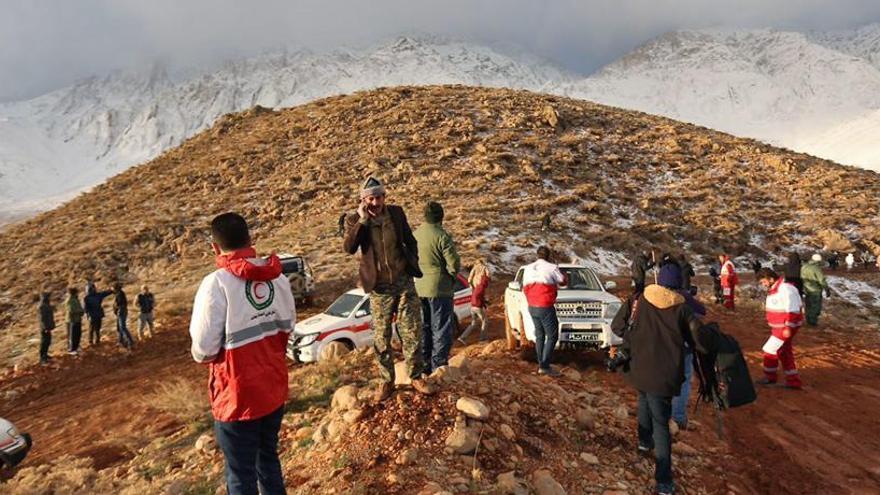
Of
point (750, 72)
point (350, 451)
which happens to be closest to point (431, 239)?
point (350, 451)

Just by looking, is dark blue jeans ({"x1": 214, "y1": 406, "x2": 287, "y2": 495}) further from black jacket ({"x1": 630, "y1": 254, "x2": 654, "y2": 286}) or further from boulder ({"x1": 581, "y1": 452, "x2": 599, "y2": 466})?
black jacket ({"x1": 630, "y1": 254, "x2": 654, "y2": 286})

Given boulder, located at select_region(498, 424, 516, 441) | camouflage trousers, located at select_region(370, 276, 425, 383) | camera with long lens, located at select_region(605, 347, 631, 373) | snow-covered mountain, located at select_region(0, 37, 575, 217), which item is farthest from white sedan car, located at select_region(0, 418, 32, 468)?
snow-covered mountain, located at select_region(0, 37, 575, 217)

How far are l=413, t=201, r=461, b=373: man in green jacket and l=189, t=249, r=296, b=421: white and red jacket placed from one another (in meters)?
2.68

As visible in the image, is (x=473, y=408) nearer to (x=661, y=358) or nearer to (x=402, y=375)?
(x=402, y=375)

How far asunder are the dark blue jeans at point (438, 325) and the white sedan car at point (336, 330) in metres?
3.23

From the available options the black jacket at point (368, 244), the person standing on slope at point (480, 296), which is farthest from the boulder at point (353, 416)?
the person standing on slope at point (480, 296)

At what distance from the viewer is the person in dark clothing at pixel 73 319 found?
13.1m

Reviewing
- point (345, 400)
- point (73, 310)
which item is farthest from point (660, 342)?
point (73, 310)

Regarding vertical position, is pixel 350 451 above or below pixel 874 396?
above

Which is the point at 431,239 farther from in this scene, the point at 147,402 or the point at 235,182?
the point at 235,182

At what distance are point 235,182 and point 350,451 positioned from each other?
33200 mm

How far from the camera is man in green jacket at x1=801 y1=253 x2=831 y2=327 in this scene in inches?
480

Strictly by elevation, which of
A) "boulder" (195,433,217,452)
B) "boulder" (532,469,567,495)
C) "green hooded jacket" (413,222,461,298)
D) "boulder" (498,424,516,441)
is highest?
"green hooded jacket" (413,222,461,298)

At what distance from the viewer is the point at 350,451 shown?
4.32 meters
